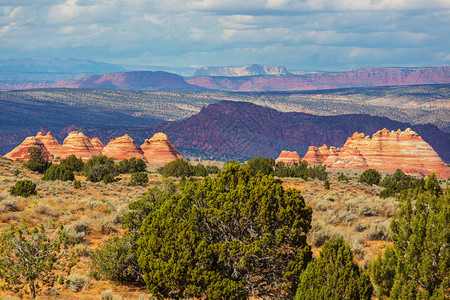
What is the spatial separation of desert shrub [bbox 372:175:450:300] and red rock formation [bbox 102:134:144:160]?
80.9m

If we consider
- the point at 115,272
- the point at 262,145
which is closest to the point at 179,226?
the point at 115,272

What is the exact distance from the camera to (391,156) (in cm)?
10231

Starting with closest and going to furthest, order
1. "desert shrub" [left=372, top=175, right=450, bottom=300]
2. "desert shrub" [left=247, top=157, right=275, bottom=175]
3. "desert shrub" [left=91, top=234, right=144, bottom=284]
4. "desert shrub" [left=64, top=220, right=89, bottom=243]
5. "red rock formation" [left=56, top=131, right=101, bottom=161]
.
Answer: "desert shrub" [left=372, top=175, right=450, bottom=300], "desert shrub" [left=91, top=234, right=144, bottom=284], "desert shrub" [left=64, top=220, right=89, bottom=243], "desert shrub" [left=247, top=157, right=275, bottom=175], "red rock formation" [left=56, top=131, right=101, bottom=161]

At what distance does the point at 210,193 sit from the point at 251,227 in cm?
145

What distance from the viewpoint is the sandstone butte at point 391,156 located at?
9938 cm

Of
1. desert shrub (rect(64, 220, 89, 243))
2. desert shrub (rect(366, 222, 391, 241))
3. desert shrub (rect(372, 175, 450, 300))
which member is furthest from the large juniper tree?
desert shrub (rect(366, 222, 391, 241))

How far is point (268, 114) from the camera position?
17188 cm

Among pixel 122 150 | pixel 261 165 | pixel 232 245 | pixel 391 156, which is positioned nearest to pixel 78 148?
pixel 122 150

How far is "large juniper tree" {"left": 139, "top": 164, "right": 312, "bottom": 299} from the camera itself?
40.7ft

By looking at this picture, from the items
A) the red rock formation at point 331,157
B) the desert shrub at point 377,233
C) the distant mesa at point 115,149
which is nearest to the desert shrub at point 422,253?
the desert shrub at point 377,233

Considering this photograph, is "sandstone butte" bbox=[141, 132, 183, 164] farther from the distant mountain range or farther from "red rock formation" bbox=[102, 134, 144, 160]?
the distant mountain range

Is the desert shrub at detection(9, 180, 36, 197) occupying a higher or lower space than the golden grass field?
higher

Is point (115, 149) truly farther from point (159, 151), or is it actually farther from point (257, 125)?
point (257, 125)

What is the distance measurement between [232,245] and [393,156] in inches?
3792
